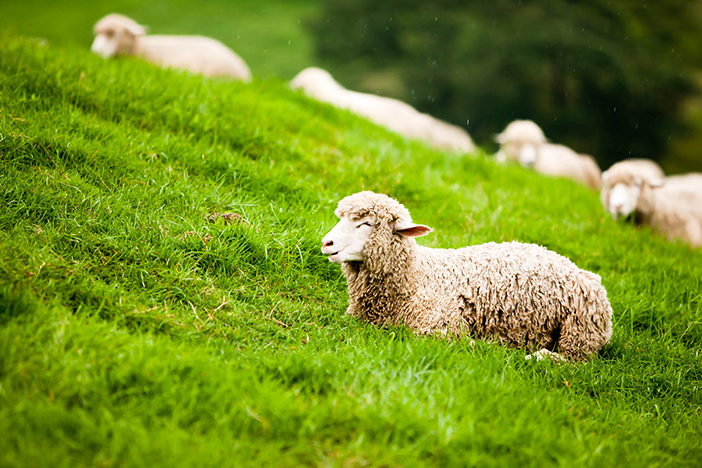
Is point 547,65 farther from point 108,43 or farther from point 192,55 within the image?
point 108,43

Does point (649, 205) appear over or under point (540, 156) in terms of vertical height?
under

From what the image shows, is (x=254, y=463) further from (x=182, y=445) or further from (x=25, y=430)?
(x=25, y=430)

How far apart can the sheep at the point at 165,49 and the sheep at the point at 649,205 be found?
498cm

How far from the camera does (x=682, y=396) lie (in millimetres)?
2822

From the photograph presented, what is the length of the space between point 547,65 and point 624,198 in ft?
25.6

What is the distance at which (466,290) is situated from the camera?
9.72 feet

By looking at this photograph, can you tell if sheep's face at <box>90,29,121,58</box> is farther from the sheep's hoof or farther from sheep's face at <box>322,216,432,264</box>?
the sheep's hoof

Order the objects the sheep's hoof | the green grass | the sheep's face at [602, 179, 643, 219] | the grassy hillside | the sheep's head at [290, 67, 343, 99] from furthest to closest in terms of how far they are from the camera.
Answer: the green grass, the sheep's head at [290, 67, 343, 99], the sheep's face at [602, 179, 643, 219], the sheep's hoof, the grassy hillside

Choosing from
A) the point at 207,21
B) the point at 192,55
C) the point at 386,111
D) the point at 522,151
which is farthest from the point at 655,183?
the point at 207,21

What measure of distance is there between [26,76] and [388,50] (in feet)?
37.4

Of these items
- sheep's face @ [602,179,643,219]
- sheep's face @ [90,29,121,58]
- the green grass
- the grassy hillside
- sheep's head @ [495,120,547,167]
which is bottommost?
the grassy hillside

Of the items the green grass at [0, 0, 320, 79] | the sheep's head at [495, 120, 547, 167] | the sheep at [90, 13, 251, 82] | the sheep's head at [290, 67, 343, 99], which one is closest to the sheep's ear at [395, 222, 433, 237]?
the sheep at [90, 13, 251, 82]

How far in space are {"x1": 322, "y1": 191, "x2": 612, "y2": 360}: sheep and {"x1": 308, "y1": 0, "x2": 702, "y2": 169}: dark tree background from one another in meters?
10.4

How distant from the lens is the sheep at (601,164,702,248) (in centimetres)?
546
